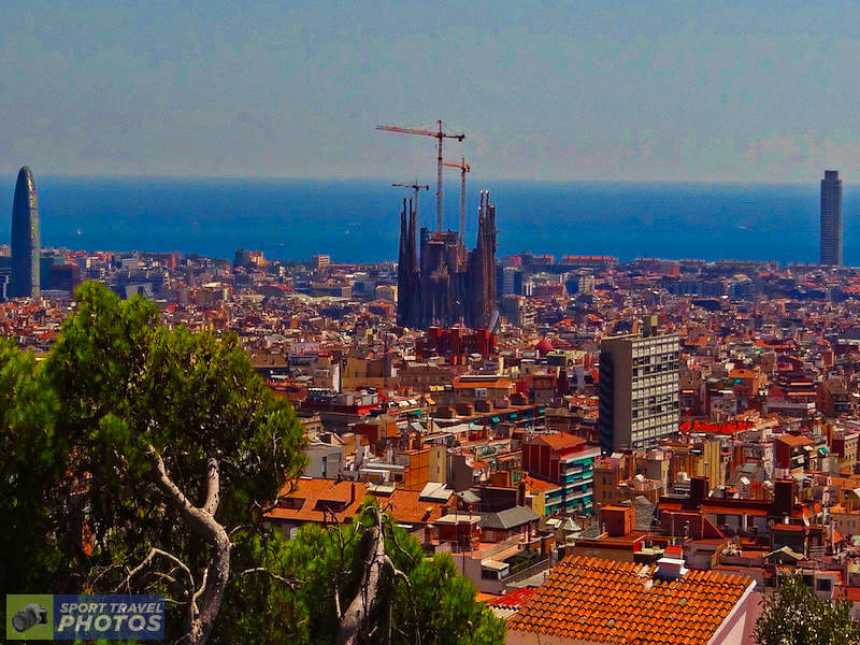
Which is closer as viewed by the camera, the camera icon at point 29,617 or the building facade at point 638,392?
the camera icon at point 29,617

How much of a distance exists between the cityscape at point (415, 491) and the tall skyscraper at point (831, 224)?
11824cm

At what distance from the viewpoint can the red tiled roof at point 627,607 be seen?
12.0 m

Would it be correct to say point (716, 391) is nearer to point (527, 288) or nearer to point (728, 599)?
point (728, 599)

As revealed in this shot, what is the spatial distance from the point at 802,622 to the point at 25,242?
450 feet

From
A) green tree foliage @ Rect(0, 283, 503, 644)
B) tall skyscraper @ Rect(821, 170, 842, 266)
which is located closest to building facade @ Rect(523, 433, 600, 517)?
green tree foliage @ Rect(0, 283, 503, 644)

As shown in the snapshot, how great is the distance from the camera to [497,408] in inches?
2186

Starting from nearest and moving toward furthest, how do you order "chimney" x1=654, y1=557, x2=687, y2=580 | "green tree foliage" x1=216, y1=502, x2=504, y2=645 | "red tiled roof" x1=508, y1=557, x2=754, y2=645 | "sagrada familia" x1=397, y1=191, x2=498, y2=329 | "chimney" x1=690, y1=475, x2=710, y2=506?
"green tree foliage" x1=216, y1=502, x2=504, y2=645 < "red tiled roof" x1=508, y1=557, x2=754, y2=645 < "chimney" x1=654, y1=557, x2=687, y2=580 < "chimney" x1=690, y1=475, x2=710, y2=506 < "sagrada familia" x1=397, y1=191, x2=498, y2=329

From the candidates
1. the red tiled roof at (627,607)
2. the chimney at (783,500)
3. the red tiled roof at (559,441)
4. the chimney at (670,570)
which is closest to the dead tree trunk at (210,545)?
the red tiled roof at (627,607)

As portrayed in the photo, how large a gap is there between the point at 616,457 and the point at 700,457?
1.52 meters

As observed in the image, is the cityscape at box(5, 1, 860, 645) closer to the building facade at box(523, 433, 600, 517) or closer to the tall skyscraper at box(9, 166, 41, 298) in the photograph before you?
the building facade at box(523, 433, 600, 517)

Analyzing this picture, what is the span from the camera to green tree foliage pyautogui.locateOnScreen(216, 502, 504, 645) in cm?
870

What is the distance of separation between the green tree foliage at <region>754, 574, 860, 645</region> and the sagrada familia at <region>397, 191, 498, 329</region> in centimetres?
9502

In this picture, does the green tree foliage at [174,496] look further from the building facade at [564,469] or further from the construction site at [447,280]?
the construction site at [447,280]

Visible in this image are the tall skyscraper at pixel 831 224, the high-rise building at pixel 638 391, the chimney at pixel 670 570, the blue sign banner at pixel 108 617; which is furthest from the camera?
the tall skyscraper at pixel 831 224
